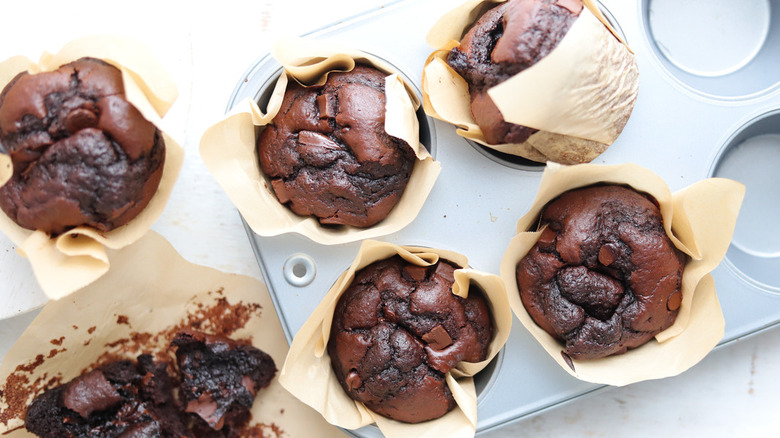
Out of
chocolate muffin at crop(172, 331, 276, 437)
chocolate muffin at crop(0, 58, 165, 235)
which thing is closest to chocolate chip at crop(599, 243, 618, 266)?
chocolate muffin at crop(172, 331, 276, 437)

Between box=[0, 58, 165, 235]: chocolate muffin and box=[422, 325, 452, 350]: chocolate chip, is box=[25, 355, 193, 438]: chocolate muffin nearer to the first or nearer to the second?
box=[0, 58, 165, 235]: chocolate muffin

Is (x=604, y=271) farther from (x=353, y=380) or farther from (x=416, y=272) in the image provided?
(x=353, y=380)

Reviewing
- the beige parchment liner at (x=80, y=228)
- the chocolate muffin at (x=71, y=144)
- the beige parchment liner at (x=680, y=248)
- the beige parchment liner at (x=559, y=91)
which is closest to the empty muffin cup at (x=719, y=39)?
the beige parchment liner at (x=559, y=91)

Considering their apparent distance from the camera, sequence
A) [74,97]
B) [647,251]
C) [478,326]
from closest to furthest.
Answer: [74,97]
[647,251]
[478,326]

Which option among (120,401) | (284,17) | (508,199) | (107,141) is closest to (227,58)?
(284,17)

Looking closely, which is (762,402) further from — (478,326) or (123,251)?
(123,251)

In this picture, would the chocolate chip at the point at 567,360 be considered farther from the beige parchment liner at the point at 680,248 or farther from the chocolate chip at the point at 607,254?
the chocolate chip at the point at 607,254
